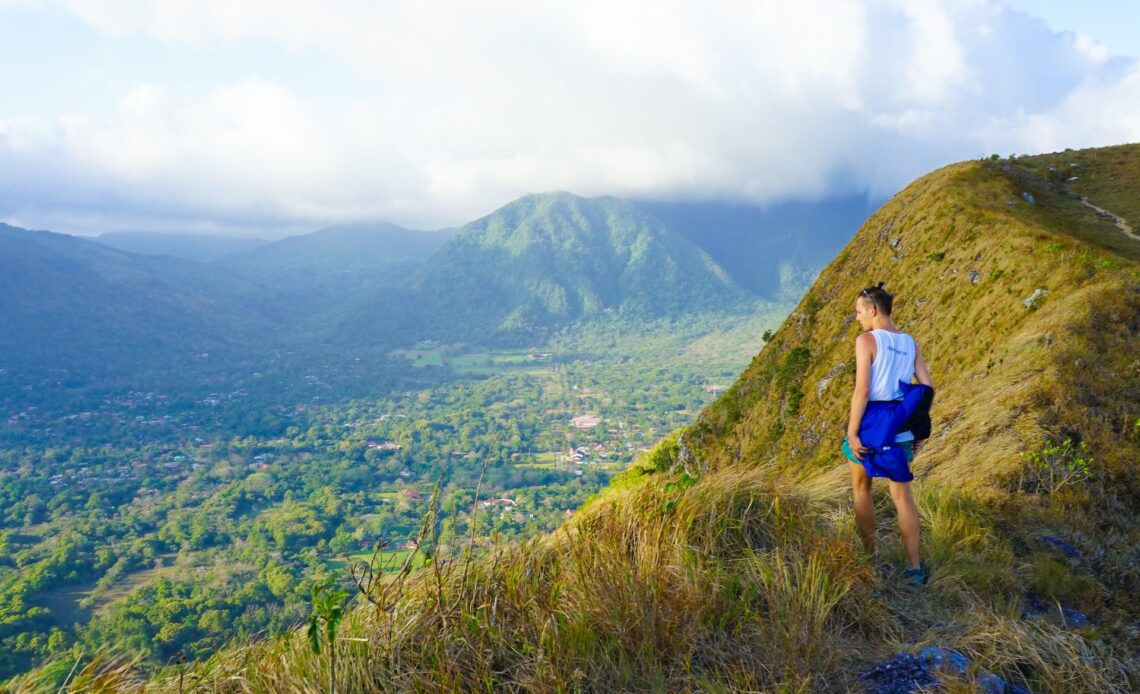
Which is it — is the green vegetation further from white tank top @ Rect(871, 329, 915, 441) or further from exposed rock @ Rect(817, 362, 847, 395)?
exposed rock @ Rect(817, 362, 847, 395)

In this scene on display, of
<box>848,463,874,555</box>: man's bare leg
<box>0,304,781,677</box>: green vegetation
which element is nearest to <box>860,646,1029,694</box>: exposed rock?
<box>848,463,874,555</box>: man's bare leg

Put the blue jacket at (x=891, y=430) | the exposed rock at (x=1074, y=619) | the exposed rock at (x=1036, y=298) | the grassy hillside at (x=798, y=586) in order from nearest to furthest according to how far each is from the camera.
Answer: the grassy hillside at (x=798, y=586) → the exposed rock at (x=1074, y=619) → the blue jacket at (x=891, y=430) → the exposed rock at (x=1036, y=298)

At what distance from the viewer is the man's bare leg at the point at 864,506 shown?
462 cm

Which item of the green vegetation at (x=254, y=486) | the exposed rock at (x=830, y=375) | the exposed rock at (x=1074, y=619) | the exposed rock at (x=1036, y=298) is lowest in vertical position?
the green vegetation at (x=254, y=486)

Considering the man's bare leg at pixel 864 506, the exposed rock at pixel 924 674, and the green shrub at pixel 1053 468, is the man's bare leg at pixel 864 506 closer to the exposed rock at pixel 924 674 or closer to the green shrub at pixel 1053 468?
the exposed rock at pixel 924 674

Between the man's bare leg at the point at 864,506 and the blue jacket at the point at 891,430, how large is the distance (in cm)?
10

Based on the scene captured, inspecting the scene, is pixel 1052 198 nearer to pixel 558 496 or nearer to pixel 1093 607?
pixel 1093 607

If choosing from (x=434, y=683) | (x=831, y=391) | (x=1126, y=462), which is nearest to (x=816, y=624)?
(x=434, y=683)

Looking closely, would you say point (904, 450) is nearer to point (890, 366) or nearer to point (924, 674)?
point (890, 366)

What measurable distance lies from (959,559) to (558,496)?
68.4 meters

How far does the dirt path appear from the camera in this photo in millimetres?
16928

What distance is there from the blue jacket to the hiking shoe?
0.67 m

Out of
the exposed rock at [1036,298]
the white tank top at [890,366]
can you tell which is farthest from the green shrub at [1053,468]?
the exposed rock at [1036,298]

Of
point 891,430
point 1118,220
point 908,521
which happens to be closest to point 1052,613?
point 908,521
